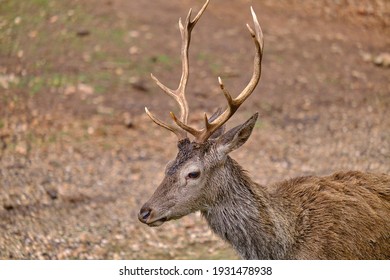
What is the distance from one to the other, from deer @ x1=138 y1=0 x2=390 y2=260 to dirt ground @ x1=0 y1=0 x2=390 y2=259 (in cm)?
205

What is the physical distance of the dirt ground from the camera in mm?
9156

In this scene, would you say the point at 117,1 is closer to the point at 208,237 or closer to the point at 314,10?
the point at 314,10

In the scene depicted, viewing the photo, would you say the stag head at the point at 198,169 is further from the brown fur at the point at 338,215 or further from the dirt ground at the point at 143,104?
the dirt ground at the point at 143,104

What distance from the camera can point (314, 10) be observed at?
49.5ft

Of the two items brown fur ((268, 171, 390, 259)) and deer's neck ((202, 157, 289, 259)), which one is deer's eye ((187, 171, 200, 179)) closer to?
deer's neck ((202, 157, 289, 259))

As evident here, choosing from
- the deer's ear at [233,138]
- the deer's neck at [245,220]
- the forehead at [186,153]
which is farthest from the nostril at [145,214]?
the deer's ear at [233,138]

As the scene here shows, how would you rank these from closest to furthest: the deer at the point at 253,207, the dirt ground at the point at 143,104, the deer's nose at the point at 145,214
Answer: the deer's nose at the point at 145,214, the deer at the point at 253,207, the dirt ground at the point at 143,104

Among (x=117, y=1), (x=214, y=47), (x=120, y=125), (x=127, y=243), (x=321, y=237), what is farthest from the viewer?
(x=117, y=1)

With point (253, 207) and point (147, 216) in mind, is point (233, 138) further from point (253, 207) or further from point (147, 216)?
point (147, 216)

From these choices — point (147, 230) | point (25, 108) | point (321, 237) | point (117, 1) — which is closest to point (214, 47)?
point (117, 1)

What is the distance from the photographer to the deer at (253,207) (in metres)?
6.21

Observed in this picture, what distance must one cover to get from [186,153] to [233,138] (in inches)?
14.2

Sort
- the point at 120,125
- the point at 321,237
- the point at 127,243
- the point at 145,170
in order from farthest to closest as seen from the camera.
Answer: the point at 120,125 → the point at 145,170 → the point at 127,243 → the point at 321,237

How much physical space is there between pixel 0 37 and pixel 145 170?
4.52 meters
